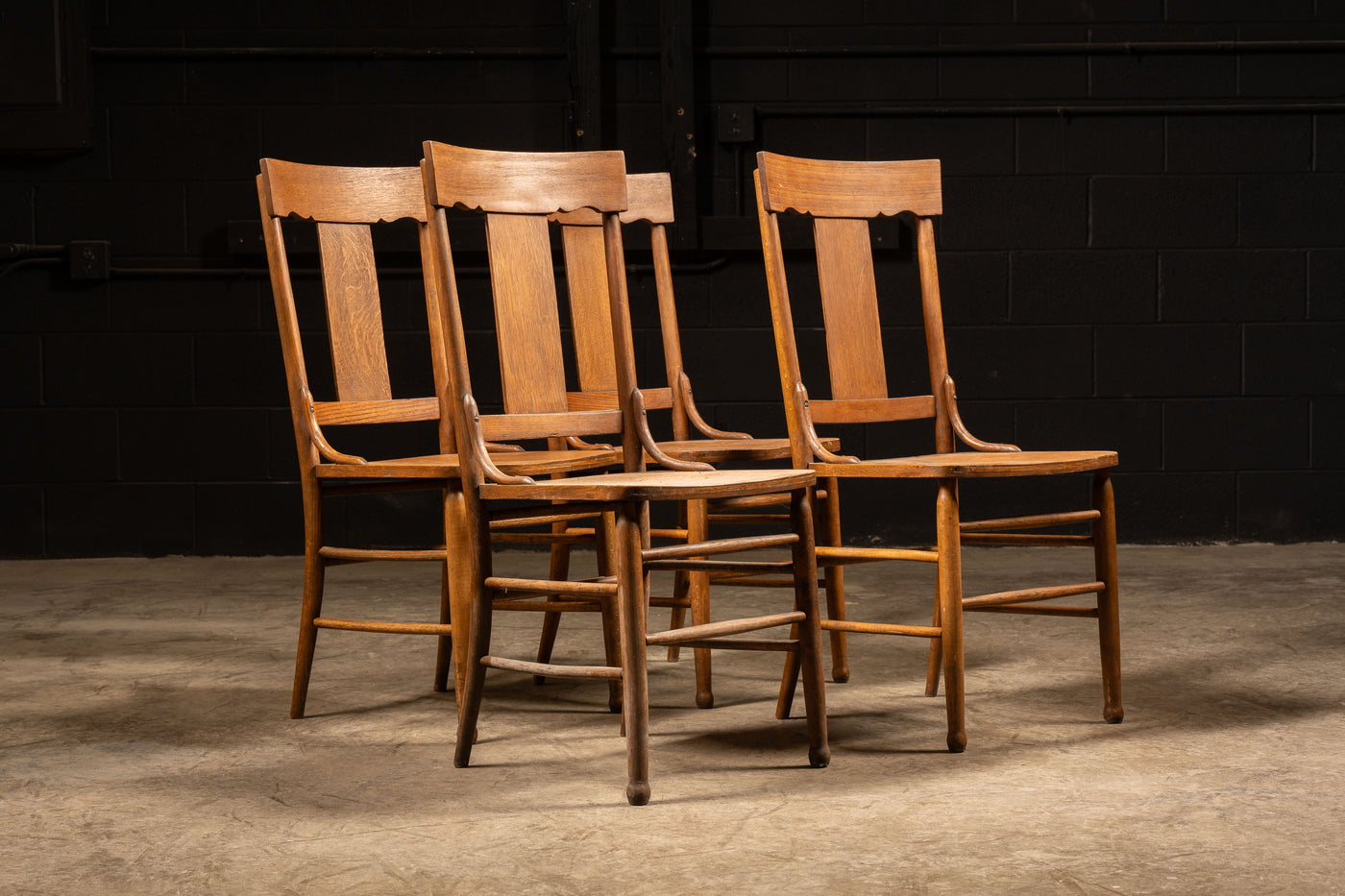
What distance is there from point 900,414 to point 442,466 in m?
0.85

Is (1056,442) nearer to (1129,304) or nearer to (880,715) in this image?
(1129,304)

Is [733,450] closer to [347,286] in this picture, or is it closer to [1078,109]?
[347,286]

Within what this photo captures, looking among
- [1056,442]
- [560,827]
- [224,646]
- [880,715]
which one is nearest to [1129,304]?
[1056,442]

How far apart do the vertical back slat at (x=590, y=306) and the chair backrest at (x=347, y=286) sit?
335 mm

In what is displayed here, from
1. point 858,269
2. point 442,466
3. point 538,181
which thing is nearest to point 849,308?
point 858,269

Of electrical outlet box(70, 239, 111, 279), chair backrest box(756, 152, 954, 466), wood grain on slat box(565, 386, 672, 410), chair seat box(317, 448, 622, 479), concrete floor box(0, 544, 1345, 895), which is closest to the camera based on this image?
concrete floor box(0, 544, 1345, 895)

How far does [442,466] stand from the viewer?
2346mm

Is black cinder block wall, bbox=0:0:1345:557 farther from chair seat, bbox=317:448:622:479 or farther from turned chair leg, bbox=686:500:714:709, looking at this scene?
chair seat, bbox=317:448:622:479

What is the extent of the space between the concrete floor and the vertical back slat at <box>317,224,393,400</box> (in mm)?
574

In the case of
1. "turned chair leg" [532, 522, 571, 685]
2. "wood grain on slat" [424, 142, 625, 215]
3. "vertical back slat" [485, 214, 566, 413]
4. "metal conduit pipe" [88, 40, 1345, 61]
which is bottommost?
"turned chair leg" [532, 522, 571, 685]

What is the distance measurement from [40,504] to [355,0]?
1.90 meters

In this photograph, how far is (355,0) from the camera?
4.64m

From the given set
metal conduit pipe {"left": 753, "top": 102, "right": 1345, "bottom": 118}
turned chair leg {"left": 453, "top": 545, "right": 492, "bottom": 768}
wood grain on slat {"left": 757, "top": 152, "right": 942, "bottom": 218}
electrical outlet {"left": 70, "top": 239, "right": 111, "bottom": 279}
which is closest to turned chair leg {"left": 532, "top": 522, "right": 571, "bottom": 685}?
turned chair leg {"left": 453, "top": 545, "right": 492, "bottom": 768}

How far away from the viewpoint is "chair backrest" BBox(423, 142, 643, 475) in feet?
7.33
